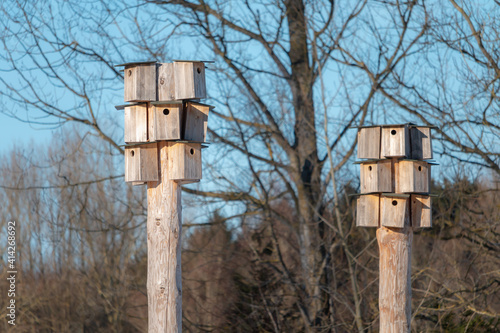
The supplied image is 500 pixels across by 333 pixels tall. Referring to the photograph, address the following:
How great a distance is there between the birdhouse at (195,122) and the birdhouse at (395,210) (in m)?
1.60

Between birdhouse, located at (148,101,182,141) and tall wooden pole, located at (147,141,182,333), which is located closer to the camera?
tall wooden pole, located at (147,141,182,333)

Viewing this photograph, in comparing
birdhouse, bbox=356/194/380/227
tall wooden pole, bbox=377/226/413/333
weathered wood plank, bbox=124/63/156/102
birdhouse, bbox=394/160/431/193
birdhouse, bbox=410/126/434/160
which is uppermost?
weathered wood plank, bbox=124/63/156/102

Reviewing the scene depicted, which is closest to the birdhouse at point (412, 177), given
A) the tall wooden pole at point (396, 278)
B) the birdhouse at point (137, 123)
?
the tall wooden pole at point (396, 278)

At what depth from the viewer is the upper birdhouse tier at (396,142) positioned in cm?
484

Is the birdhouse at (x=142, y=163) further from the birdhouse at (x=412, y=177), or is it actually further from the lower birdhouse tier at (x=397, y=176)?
the birdhouse at (x=412, y=177)

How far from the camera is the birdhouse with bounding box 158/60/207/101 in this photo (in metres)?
4.12

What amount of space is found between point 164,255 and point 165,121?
89cm

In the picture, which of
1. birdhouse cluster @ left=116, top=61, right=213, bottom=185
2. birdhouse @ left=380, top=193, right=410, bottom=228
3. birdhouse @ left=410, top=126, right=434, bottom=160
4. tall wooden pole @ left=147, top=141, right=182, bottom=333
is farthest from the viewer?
birdhouse @ left=410, top=126, right=434, bottom=160

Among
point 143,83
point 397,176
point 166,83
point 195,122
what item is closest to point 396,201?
point 397,176

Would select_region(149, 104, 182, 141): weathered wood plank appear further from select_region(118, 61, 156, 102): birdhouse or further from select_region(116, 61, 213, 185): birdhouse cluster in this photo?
select_region(118, 61, 156, 102): birdhouse

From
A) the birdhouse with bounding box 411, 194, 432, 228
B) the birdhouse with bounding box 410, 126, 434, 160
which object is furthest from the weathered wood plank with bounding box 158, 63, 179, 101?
the birdhouse with bounding box 411, 194, 432, 228

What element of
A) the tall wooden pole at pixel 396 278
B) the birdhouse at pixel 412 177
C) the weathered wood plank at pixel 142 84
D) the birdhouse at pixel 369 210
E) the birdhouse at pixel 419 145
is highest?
the weathered wood plank at pixel 142 84

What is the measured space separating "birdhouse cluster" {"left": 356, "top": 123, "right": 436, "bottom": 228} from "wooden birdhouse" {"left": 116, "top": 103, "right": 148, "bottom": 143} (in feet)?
5.97

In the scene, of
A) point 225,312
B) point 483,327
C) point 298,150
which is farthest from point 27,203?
point 483,327
